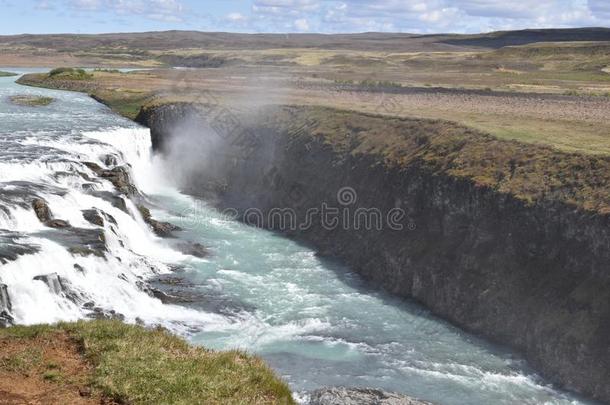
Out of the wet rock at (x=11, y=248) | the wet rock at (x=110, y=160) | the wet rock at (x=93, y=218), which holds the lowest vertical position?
the wet rock at (x=93, y=218)

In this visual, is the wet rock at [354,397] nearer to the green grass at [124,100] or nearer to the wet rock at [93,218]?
the wet rock at [93,218]

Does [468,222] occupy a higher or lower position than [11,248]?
lower

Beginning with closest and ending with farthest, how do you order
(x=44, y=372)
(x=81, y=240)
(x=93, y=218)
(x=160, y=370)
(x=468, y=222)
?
(x=44, y=372) < (x=160, y=370) < (x=81, y=240) < (x=468, y=222) < (x=93, y=218)

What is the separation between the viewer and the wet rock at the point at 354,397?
64.3 feet

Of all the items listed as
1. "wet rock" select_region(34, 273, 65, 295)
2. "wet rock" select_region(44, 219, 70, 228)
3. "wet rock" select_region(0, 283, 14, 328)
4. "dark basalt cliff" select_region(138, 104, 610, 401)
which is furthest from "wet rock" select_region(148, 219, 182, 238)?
"wet rock" select_region(0, 283, 14, 328)

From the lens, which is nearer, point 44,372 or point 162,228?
point 44,372

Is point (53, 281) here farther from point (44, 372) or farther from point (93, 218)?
point (44, 372)

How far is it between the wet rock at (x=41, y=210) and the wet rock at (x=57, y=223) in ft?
1.01

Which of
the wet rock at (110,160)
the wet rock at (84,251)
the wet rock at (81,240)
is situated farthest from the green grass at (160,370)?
the wet rock at (110,160)

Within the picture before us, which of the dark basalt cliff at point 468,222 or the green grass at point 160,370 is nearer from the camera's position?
the green grass at point 160,370

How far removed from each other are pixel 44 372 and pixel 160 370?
2.90 m

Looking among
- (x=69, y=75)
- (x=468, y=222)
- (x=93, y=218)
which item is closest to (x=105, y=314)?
(x=93, y=218)

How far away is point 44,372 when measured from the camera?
52.8 feet

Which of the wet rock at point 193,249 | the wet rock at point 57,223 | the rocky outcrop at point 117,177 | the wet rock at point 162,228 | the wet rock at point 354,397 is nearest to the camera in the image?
the wet rock at point 354,397
